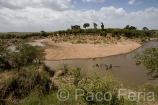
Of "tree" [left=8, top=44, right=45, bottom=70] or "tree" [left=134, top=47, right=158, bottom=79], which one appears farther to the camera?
"tree" [left=8, top=44, right=45, bottom=70]

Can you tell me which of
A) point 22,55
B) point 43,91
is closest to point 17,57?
point 22,55

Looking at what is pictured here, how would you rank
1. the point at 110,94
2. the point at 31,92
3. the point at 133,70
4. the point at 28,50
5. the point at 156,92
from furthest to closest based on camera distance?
the point at 133,70, the point at 28,50, the point at 156,92, the point at 31,92, the point at 110,94

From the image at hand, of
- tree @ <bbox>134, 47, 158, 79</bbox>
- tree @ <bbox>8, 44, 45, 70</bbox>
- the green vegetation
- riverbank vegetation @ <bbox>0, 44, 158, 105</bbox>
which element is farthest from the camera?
tree @ <bbox>8, 44, 45, 70</bbox>

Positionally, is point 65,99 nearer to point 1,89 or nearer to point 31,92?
point 31,92

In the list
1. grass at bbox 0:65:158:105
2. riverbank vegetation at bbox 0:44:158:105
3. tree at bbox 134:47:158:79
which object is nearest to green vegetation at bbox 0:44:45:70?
riverbank vegetation at bbox 0:44:158:105

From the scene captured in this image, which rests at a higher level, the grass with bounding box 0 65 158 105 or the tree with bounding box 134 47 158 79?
the tree with bounding box 134 47 158 79

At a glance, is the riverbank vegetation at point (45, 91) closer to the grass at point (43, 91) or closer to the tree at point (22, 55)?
the grass at point (43, 91)

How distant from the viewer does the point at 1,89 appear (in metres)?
9.13

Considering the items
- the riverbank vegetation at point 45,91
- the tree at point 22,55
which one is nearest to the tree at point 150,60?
the riverbank vegetation at point 45,91

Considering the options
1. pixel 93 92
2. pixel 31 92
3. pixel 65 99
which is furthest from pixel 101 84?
pixel 31 92

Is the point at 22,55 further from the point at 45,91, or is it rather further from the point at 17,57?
the point at 45,91

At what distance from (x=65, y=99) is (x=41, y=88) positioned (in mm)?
2168

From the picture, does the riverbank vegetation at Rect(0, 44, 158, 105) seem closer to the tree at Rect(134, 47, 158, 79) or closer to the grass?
the grass

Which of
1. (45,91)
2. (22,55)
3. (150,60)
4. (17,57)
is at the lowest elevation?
(45,91)
